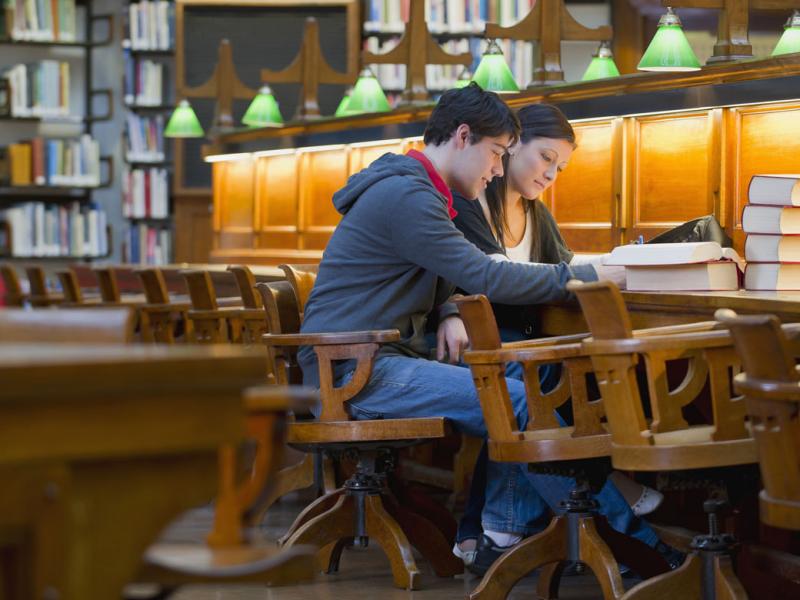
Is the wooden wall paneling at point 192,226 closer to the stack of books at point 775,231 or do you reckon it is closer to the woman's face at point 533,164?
the woman's face at point 533,164

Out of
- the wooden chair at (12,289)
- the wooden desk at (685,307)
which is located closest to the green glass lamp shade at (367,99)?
the wooden chair at (12,289)

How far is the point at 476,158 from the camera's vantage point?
3705 millimetres

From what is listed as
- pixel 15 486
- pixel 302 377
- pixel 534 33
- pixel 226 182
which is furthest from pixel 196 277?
pixel 226 182

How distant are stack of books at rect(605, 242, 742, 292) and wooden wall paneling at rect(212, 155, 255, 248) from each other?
6.10 meters

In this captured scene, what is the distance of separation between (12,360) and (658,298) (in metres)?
2.12

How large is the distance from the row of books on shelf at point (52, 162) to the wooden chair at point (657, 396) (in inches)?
337

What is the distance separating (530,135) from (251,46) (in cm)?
714

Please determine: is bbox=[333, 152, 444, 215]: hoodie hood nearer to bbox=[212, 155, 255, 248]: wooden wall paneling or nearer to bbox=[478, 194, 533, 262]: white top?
bbox=[478, 194, 533, 262]: white top

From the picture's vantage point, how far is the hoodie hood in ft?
11.9

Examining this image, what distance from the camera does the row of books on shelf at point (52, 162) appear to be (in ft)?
34.9

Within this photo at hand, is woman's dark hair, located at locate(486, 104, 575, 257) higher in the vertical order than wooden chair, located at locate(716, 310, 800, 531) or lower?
higher

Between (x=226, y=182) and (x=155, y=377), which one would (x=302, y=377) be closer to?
(x=155, y=377)


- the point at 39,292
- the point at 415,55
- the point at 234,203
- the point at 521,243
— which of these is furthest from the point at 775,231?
the point at 234,203

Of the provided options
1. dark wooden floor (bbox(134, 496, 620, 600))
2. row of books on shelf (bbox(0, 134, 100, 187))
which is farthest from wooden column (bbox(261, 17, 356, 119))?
dark wooden floor (bbox(134, 496, 620, 600))
